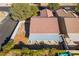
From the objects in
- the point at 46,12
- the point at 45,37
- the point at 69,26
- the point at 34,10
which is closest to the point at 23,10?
the point at 34,10

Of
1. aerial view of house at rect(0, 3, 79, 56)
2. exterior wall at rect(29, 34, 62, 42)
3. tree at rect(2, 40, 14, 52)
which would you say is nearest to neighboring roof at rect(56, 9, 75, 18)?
aerial view of house at rect(0, 3, 79, 56)

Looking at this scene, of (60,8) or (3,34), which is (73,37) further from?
(3,34)

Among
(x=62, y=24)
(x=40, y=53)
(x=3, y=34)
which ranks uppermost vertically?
(x=40, y=53)

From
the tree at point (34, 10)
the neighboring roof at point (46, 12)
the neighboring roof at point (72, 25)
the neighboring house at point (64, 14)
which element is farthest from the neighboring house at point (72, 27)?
the tree at point (34, 10)

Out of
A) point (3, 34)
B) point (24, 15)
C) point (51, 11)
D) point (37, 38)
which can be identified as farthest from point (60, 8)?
point (3, 34)

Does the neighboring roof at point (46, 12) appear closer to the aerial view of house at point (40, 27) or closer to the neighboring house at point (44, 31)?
the aerial view of house at point (40, 27)

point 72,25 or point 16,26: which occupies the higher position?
point 72,25
